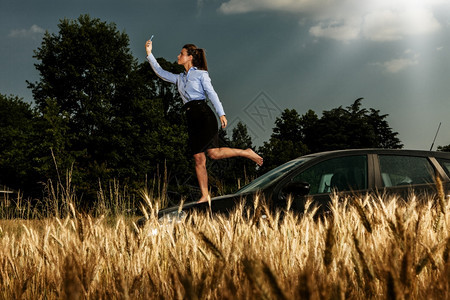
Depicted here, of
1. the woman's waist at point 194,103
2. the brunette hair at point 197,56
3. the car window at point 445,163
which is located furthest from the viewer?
the brunette hair at point 197,56

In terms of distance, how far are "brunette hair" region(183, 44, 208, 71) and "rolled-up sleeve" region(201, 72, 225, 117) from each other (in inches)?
9.7

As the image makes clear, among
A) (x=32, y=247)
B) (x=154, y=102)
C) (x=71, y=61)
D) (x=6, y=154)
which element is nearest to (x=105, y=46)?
(x=71, y=61)

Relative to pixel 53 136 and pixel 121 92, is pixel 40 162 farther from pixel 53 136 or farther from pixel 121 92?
pixel 121 92

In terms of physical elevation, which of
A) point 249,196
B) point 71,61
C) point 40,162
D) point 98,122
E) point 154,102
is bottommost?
point 249,196

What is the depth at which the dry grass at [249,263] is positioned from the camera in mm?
994

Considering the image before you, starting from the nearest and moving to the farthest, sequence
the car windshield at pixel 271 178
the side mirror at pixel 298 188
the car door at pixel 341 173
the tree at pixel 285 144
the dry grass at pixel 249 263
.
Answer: the dry grass at pixel 249 263, the side mirror at pixel 298 188, the car windshield at pixel 271 178, the car door at pixel 341 173, the tree at pixel 285 144

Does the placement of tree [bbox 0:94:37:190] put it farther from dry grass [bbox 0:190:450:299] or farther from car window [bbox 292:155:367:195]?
dry grass [bbox 0:190:450:299]

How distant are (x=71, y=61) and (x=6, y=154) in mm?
10319

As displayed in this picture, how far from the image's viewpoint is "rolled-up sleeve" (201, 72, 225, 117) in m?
5.73

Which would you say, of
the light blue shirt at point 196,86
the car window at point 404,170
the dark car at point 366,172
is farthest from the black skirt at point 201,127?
the car window at point 404,170

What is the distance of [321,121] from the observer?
62312mm

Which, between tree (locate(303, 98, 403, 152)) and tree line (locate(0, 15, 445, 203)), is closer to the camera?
tree line (locate(0, 15, 445, 203))

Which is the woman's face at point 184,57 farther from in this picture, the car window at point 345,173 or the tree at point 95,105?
the tree at point 95,105

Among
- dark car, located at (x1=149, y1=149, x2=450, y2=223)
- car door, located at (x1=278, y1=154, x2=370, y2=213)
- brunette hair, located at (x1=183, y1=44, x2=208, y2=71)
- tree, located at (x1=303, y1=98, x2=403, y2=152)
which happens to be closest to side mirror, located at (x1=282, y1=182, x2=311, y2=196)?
dark car, located at (x1=149, y1=149, x2=450, y2=223)
